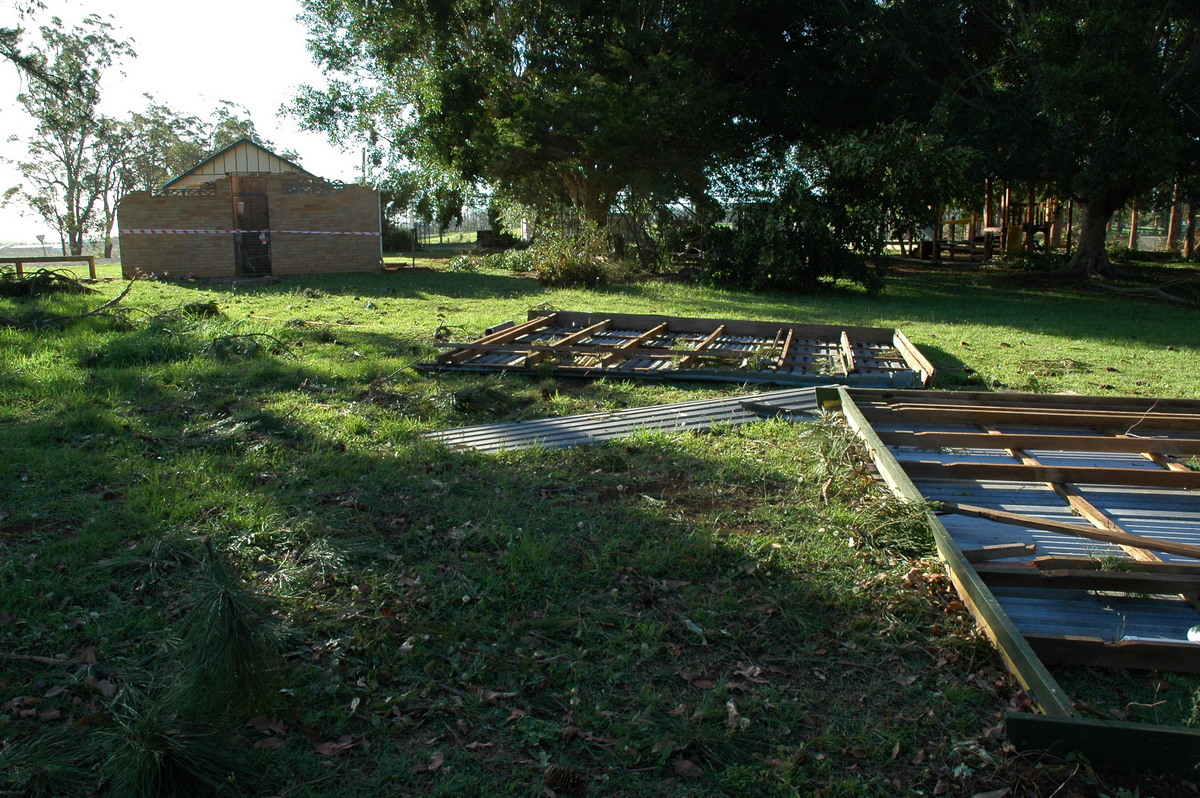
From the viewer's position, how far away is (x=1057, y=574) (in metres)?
3.23

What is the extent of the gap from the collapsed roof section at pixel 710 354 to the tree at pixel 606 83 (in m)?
9.20

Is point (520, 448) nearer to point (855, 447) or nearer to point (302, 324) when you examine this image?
point (855, 447)

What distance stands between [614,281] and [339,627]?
50.1 feet

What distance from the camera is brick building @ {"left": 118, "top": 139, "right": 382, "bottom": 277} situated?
18266 millimetres

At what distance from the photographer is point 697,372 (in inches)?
301

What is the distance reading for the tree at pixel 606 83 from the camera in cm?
1822

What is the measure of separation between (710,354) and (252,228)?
15.3 m

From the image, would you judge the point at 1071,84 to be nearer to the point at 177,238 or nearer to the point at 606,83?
the point at 606,83

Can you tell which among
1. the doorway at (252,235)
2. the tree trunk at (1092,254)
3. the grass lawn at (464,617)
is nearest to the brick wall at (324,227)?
the doorway at (252,235)

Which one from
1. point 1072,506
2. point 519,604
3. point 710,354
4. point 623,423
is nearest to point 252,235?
point 710,354

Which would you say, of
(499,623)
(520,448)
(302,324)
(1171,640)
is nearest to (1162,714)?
(1171,640)

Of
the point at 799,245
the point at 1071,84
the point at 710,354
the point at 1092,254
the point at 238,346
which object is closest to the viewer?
the point at 710,354

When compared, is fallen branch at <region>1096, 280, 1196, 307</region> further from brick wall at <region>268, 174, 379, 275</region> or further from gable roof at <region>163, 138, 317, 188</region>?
gable roof at <region>163, 138, 317, 188</region>

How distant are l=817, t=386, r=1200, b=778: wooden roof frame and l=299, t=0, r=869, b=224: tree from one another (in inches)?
534
